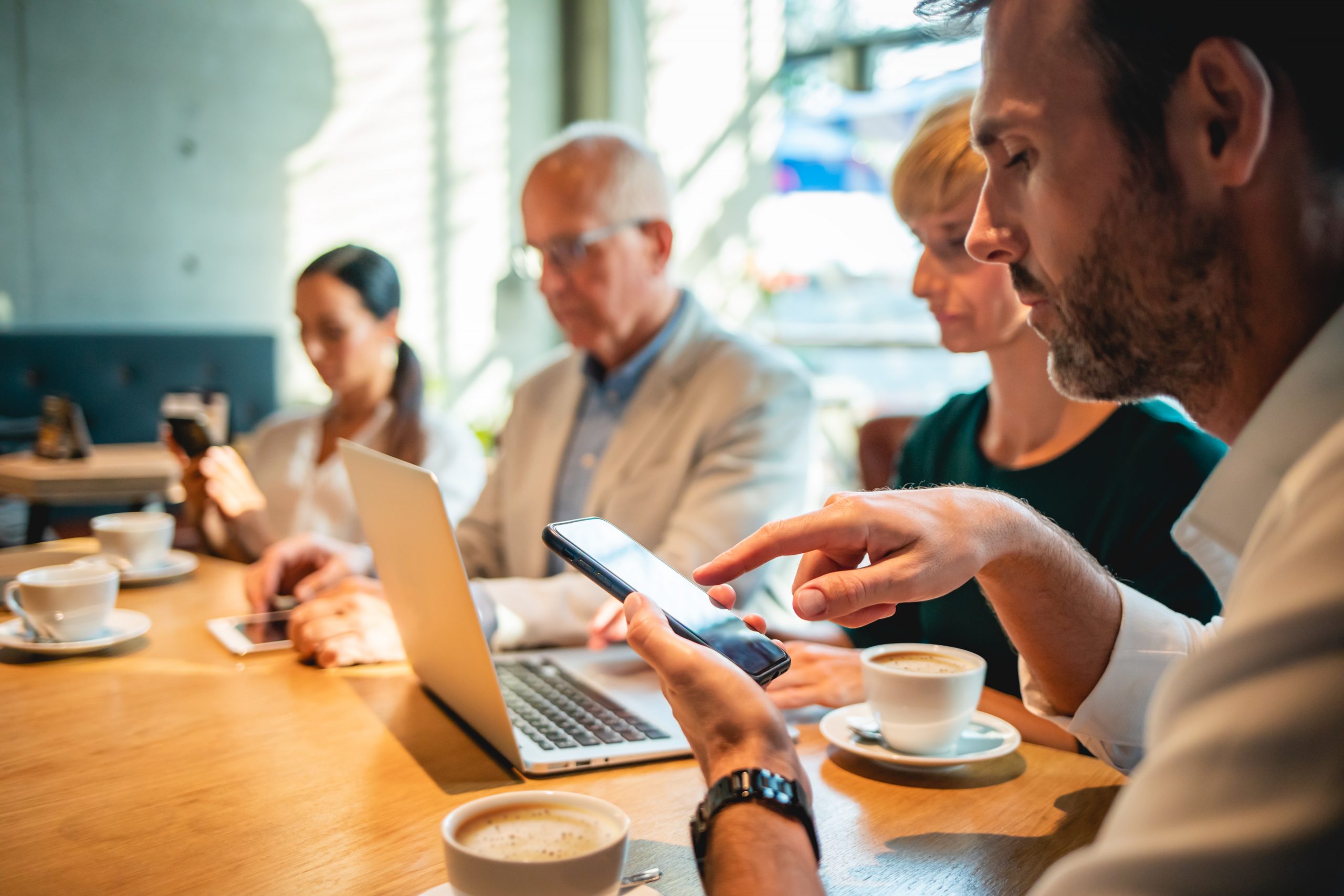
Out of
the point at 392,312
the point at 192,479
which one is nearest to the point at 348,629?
the point at 192,479

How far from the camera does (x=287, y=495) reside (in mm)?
2486

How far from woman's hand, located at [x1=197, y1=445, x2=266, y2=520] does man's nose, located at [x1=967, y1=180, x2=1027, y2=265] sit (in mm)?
1776

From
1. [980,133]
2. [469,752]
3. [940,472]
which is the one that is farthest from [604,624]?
[980,133]

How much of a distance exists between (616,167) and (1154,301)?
1513 mm

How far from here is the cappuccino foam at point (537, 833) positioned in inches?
25.1

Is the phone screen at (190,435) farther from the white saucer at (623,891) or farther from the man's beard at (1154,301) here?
the man's beard at (1154,301)

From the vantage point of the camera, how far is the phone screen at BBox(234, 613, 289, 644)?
1.43 metres

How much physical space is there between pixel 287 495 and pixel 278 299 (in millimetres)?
2911

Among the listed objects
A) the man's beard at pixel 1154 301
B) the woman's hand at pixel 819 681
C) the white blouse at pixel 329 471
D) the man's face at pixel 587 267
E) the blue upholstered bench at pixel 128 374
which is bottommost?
the blue upholstered bench at pixel 128 374

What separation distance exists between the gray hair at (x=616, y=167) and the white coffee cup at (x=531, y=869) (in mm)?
1595

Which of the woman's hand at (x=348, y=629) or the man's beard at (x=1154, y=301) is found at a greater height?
the man's beard at (x=1154, y=301)

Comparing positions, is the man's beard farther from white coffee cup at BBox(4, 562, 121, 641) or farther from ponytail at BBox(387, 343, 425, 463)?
ponytail at BBox(387, 343, 425, 463)

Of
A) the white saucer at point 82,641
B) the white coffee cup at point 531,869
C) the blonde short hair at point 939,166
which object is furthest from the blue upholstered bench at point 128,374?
the white coffee cup at point 531,869

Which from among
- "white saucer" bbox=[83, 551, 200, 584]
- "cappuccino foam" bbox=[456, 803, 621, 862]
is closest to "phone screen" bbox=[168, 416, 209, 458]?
"white saucer" bbox=[83, 551, 200, 584]
